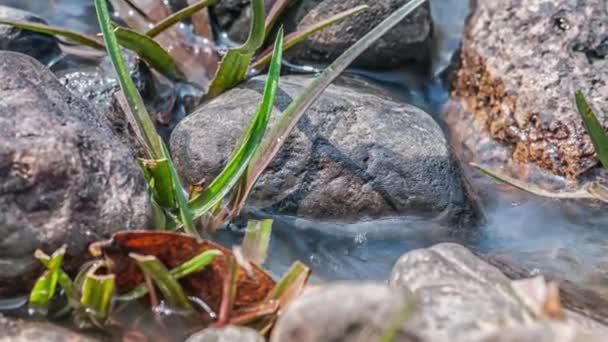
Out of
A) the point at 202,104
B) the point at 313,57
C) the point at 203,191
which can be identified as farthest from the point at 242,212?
the point at 313,57

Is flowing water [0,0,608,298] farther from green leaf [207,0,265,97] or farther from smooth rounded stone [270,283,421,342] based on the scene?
smooth rounded stone [270,283,421,342]

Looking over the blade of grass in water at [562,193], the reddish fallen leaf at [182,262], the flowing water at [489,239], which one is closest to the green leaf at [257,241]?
the flowing water at [489,239]

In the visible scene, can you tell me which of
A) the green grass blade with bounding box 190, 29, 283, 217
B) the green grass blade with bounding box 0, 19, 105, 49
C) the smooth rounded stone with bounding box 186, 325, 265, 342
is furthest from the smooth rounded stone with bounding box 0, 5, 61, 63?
the smooth rounded stone with bounding box 186, 325, 265, 342

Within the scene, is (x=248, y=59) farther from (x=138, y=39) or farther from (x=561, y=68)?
(x=561, y=68)

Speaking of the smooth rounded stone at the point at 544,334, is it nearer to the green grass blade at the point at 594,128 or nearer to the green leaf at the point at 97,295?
the green leaf at the point at 97,295

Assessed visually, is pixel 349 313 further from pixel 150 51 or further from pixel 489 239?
pixel 150 51

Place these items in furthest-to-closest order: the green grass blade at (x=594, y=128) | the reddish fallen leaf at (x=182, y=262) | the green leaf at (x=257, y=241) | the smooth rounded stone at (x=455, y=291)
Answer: the green grass blade at (x=594, y=128)
the green leaf at (x=257, y=241)
the reddish fallen leaf at (x=182, y=262)
the smooth rounded stone at (x=455, y=291)

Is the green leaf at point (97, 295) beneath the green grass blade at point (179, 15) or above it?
beneath
